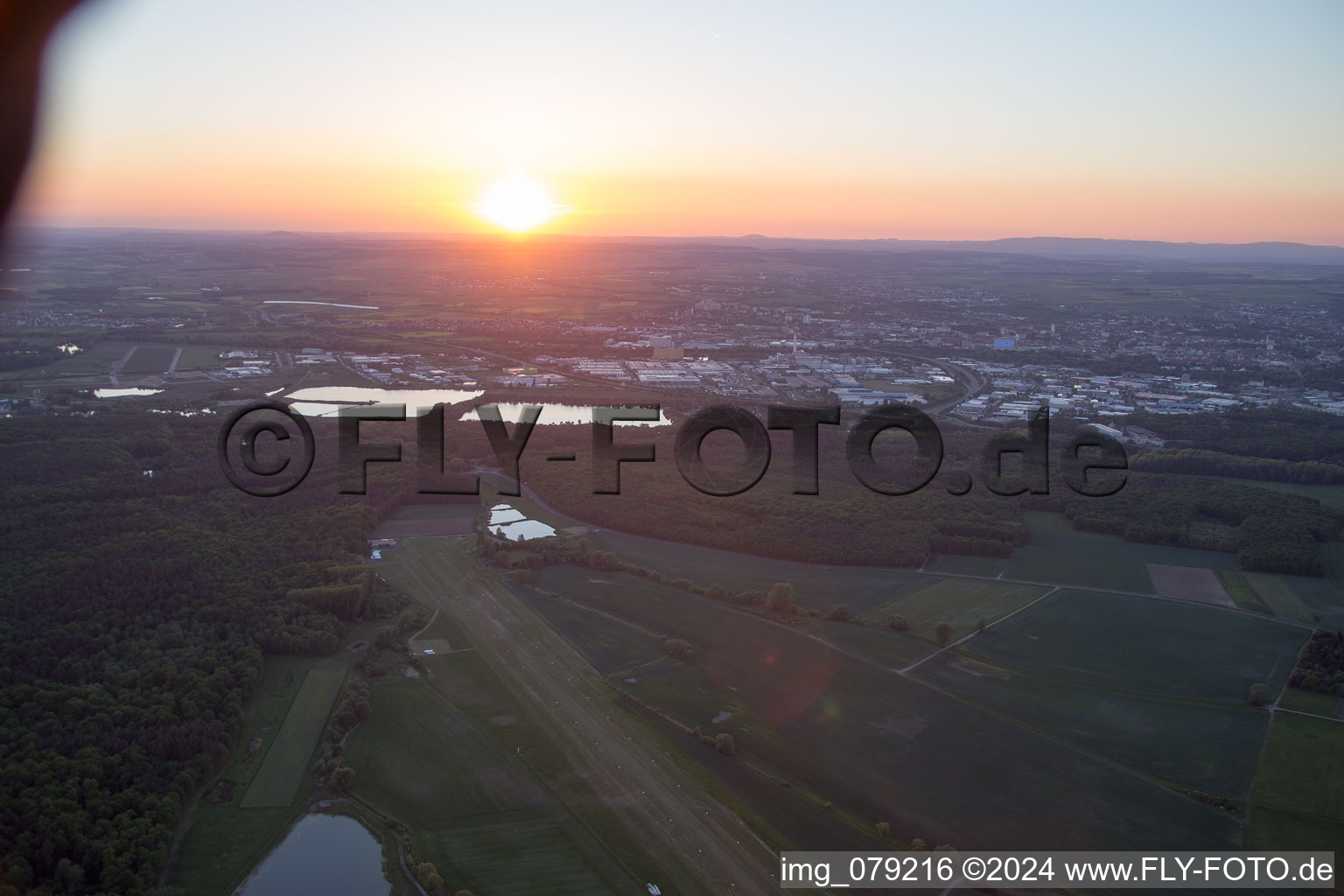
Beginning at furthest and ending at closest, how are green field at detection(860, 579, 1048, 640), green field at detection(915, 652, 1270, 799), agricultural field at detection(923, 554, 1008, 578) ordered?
agricultural field at detection(923, 554, 1008, 578) → green field at detection(860, 579, 1048, 640) → green field at detection(915, 652, 1270, 799)

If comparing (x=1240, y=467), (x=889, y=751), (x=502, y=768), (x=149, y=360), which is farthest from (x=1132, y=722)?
(x=149, y=360)

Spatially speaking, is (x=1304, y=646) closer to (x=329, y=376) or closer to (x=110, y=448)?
(x=110, y=448)

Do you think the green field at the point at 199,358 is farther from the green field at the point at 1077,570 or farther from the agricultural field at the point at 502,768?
the green field at the point at 1077,570

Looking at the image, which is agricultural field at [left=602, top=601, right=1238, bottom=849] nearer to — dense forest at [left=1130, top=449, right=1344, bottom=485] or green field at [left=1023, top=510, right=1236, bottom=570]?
green field at [left=1023, top=510, right=1236, bottom=570]

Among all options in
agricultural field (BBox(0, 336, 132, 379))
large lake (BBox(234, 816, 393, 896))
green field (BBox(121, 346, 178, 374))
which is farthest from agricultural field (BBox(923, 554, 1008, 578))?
agricultural field (BBox(0, 336, 132, 379))

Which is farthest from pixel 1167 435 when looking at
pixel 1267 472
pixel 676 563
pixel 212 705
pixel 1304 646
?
pixel 212 705

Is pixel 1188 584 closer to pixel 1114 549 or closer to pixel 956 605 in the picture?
pixel 1114 549
